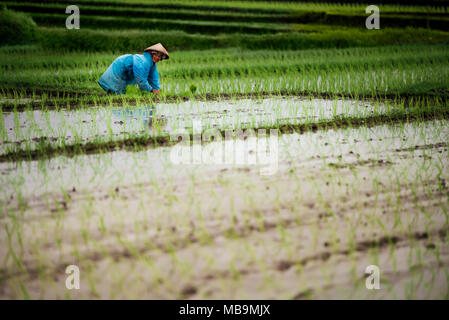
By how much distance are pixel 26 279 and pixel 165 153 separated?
5.34 ft

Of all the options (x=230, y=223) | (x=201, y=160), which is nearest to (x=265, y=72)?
(x=201, y=160)

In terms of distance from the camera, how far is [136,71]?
4.74m

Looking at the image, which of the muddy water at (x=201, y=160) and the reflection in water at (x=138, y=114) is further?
the reflection in water at (x=138, y=114)

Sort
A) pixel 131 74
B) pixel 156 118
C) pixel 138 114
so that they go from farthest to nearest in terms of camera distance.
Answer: pixel 131 74 → pixel 138 114 → pixel 156 118

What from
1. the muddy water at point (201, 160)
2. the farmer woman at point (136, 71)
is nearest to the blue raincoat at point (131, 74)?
the farmer woman at point (136, 71)

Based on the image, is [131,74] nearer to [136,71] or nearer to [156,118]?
[136,71]

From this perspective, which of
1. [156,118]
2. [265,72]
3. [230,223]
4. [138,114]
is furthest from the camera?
[265,72]

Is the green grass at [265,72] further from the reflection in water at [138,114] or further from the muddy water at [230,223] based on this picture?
the muddy water at [230,223]

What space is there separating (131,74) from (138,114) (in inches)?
36.7

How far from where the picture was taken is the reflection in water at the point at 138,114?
13.8 feet

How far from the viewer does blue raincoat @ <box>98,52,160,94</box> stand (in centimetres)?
475

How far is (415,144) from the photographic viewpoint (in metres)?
3.60

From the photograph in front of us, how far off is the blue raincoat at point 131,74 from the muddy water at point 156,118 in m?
0.30

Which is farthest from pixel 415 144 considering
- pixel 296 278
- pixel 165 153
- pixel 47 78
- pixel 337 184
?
pixel 47 78
